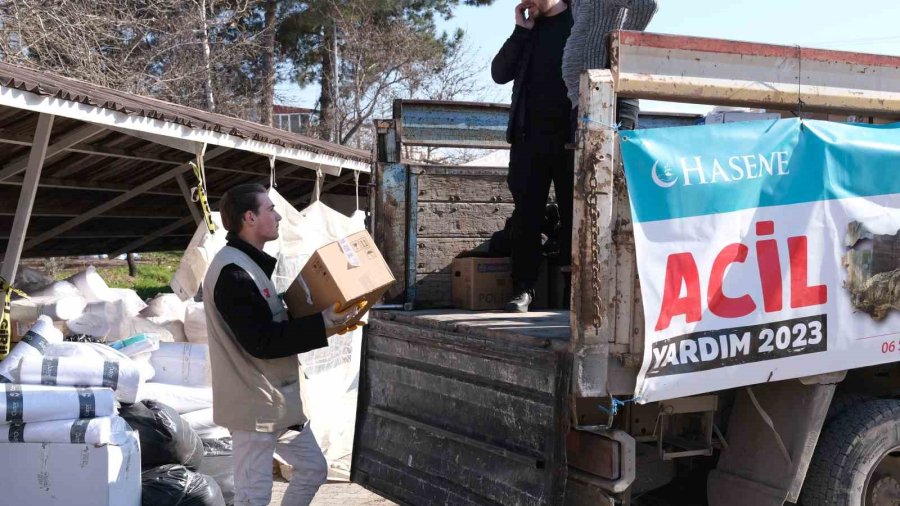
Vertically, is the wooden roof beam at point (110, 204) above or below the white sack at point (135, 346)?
above

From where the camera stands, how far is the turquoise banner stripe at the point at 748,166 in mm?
3477

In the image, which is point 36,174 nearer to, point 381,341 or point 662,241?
point 381,341

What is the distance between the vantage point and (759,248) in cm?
364

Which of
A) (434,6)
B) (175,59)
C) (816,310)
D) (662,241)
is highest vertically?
(434,6)

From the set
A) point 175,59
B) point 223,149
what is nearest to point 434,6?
point 175,59

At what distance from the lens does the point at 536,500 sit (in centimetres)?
363

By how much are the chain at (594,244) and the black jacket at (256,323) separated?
47.9 inches

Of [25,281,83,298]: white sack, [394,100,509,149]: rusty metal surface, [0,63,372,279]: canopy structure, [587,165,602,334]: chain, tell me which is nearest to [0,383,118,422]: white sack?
[0,63,372,279]: canopy structure

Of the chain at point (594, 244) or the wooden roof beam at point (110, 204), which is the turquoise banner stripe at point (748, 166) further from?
the wooden roof beam at point (110, 204)

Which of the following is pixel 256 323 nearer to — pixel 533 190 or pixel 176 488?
pixel 533 190

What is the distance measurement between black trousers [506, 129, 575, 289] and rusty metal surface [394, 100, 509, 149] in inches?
20.1

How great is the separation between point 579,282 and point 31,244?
9270 mm

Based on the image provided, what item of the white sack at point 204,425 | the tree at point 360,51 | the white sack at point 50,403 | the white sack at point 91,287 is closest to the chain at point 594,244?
the white sack at point 50,403

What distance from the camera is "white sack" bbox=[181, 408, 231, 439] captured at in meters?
6.43
